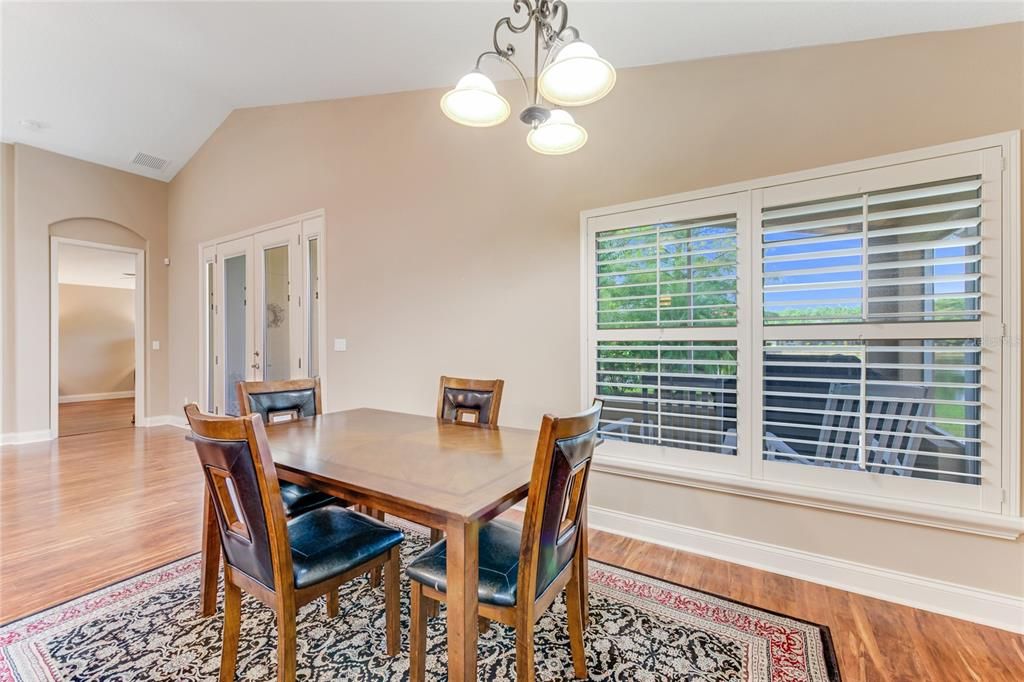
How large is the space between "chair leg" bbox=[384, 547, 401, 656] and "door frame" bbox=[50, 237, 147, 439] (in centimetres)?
580

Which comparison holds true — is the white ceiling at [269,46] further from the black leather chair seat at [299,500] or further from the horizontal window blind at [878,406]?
the black leather chair seat at [299,500]

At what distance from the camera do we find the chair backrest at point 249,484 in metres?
1.20

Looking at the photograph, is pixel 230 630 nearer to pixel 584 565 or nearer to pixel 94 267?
pixel 584 565

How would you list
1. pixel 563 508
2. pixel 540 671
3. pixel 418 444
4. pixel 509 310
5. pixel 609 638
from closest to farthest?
pixel 563 508, pixel 540 671, pixel 609 638, pixel 418 444, pixel 509 310

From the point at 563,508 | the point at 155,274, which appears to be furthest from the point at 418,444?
the point at 155,274

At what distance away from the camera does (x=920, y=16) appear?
181 centimetres

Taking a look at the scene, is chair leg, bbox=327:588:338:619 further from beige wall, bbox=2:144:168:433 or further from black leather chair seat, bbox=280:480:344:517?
beige wall, bbox=2:144:168:433

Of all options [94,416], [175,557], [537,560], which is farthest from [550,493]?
[94,416]

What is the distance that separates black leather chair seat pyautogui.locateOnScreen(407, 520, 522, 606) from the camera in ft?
4.18

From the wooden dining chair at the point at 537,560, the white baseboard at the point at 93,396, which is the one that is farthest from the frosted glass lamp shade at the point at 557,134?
the white baseboard at the point at 93,396

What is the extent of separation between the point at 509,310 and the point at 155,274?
570 cm

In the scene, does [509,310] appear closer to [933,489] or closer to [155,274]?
[933,489]

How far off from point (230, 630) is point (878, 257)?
3006 millimetres

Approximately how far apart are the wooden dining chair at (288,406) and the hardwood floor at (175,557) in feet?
3.15
